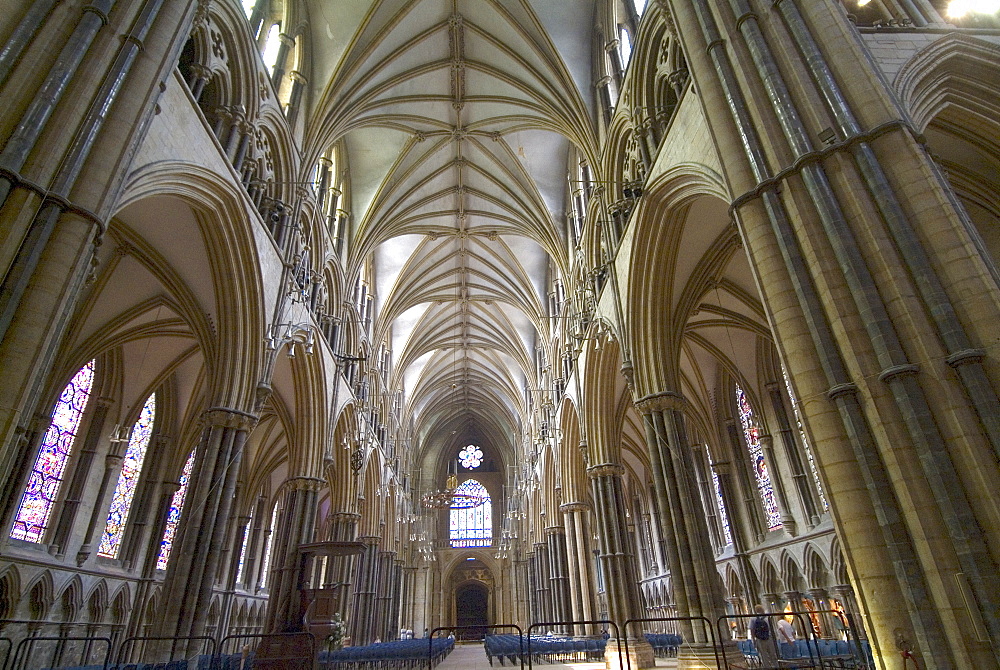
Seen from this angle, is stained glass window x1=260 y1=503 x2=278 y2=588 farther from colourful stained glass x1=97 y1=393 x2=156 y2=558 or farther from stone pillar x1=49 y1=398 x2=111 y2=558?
stone pillar x1=49 y1=398 x2=111 y2=558

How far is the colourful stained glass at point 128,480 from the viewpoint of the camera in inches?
613

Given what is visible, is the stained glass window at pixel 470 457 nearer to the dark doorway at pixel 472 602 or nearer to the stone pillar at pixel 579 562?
the dark doorway at pixel 472 602

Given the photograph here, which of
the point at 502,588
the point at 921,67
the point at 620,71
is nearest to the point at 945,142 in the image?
the point at 921,67

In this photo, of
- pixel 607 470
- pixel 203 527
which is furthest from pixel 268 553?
pixel 203 527

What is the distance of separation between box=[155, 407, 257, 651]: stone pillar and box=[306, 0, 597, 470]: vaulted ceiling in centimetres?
741

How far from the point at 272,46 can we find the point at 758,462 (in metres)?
17.2

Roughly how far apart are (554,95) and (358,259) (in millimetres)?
7992

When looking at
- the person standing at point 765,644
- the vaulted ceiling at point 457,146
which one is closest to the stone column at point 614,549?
the person standing at point 765,644

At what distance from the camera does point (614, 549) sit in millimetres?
14391

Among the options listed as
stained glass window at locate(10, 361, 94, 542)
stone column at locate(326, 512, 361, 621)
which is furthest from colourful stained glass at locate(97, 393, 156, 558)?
stone column at locate(326, 512, 361, 621)

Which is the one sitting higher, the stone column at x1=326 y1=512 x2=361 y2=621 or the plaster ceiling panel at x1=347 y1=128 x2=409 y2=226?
the plaster ceiling panel at x1=347 y1=128 x2=409 y2=226

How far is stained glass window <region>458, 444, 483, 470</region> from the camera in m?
41.5

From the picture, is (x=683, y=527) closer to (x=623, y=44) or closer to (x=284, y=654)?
(x=284, y=654)

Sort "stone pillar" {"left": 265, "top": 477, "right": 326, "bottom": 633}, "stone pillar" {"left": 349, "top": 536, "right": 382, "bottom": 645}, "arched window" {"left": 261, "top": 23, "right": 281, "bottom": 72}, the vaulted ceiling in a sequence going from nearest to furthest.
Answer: "stone pillar" {"left": 265, "top": 477, "right": 326, "bottom": 633}
"arched window" {"left": 261, "top": 23, "right": 281, "bottom": 72}
the vaulted ceiling
"stone pillar" {"left": 349, "top": 536, "right": 382, "bottom": 645}
